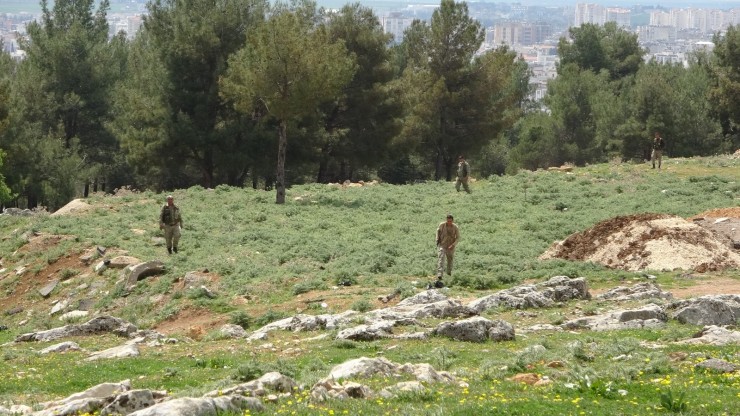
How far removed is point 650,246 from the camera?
2900cm

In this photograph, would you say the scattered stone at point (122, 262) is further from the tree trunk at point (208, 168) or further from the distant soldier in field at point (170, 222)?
the tree trunk at point (208, 168)

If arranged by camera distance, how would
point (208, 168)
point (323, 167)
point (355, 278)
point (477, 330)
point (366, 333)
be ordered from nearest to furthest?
1. point (477, 330)
2. point (366, 333)
3. point (355, 278)
4. point (208, 168)
5. point (323, 167)

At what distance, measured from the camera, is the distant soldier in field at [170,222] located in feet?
103

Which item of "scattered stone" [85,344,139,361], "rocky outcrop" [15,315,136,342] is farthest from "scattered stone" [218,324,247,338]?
"scattered stone" [85,344,139,361]

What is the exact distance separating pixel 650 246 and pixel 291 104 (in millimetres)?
19180

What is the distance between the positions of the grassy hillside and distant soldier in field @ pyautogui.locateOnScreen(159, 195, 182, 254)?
2.17 feet

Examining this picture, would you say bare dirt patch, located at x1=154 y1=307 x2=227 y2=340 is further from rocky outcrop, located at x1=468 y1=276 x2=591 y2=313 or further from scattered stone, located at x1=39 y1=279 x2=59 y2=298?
scattered stone, located at x1=39 y1=279 x2=59 y2=298

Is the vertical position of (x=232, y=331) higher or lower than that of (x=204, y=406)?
lower

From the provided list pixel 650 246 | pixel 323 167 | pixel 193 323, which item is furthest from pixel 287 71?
pixel 323 167

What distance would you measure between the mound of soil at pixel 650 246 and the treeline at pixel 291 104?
16440mm

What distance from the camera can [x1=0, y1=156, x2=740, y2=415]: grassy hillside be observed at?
14750 mm

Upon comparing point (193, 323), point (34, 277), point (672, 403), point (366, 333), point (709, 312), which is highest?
point (672, 403)

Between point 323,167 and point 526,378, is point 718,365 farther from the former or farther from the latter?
point 323,167

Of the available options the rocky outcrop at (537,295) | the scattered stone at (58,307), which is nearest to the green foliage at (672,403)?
the rocky outcrop at (537,295)
